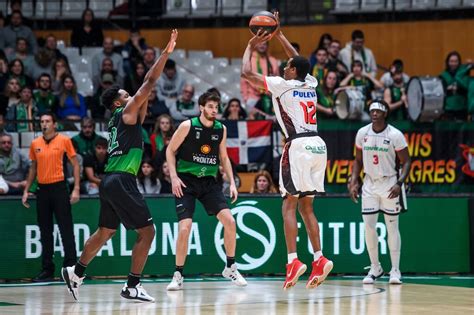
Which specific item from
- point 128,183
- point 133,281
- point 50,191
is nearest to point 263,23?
point 128,183

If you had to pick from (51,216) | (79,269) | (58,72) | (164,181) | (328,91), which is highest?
(58,72)

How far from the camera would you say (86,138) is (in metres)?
18.7

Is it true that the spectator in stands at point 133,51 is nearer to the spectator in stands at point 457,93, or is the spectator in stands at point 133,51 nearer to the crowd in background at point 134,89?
the crowd in background at point 134,89

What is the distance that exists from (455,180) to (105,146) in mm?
6638

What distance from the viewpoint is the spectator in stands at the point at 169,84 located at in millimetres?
22156

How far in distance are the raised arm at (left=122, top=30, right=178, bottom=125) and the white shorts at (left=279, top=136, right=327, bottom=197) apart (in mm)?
1861

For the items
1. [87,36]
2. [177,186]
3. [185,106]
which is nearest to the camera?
[177,186]

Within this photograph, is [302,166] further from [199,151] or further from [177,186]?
[199,151]

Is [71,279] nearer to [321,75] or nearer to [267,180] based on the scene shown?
[267,180]

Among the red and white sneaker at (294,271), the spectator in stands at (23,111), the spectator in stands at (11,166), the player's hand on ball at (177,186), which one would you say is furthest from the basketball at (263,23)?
the spectator in stands at (23,111)

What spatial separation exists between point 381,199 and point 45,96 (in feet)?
23.6

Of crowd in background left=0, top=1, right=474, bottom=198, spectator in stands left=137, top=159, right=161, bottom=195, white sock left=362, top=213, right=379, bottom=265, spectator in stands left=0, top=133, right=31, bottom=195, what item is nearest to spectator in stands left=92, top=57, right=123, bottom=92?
crowd in background left=0, top=1, right=474, bottom=198

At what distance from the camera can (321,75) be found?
21703 mm

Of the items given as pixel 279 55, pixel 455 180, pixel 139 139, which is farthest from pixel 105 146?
pixel 279 55
